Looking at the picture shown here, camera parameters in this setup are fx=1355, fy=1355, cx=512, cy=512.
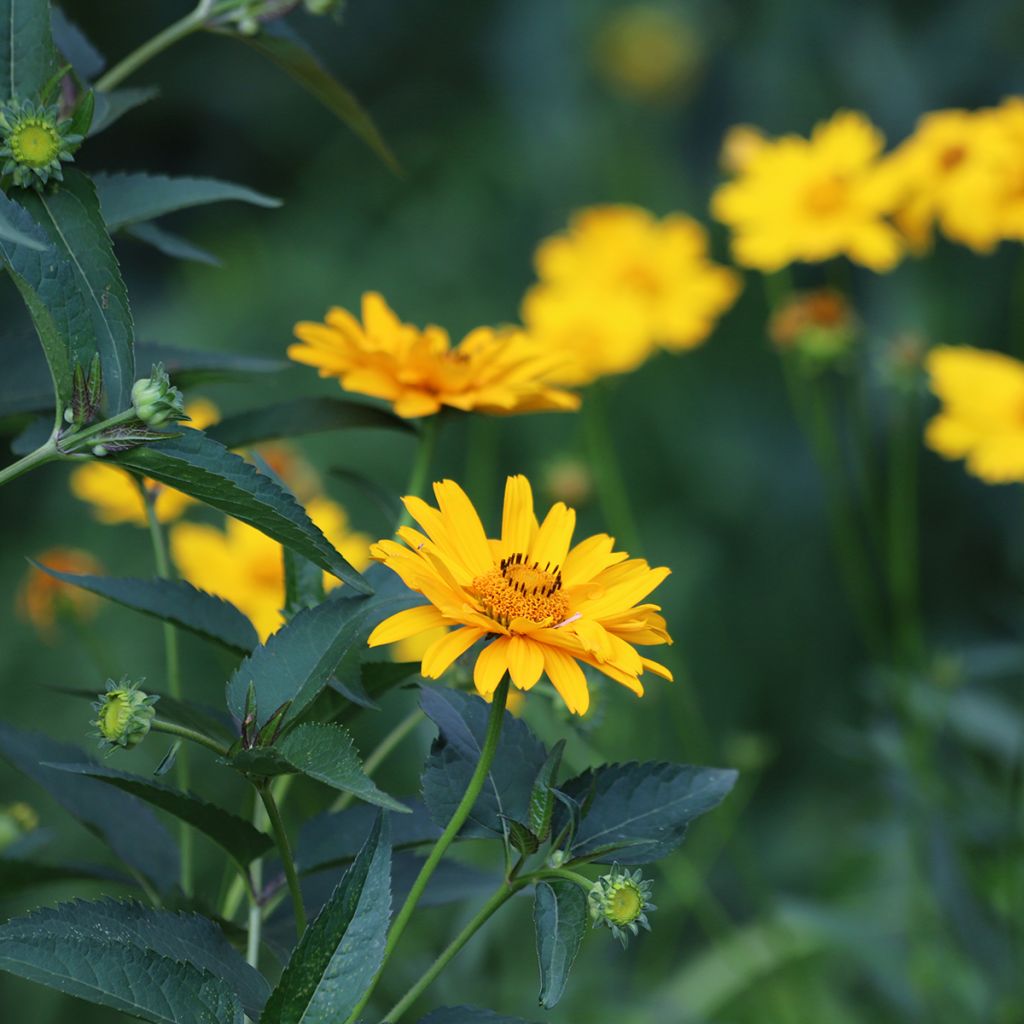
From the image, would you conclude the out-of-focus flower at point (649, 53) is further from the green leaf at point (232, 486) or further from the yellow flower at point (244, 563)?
the green leaf at point (232, 486)

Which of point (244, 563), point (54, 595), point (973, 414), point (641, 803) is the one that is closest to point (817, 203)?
point (973, 414)

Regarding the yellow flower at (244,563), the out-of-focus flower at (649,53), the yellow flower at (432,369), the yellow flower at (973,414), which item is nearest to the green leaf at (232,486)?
the yellow flower at (432,369)

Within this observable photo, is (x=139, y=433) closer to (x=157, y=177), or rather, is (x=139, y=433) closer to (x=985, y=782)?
(x=157, y=177)

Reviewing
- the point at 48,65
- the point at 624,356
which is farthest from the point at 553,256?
the point at 48,65

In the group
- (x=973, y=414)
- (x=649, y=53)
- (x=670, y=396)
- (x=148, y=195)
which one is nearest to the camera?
(x=148, y=195)

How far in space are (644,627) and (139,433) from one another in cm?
14

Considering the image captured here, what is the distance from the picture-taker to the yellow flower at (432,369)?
474 millimetres

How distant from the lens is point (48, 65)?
39cm

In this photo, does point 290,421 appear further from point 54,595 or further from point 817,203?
point 817,203

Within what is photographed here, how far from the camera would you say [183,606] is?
0.40 m

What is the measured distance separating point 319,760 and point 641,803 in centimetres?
10

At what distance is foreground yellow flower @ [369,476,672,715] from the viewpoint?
35cm

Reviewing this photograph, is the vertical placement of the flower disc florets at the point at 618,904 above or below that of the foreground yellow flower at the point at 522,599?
below

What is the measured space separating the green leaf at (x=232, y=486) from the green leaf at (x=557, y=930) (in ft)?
0.31
